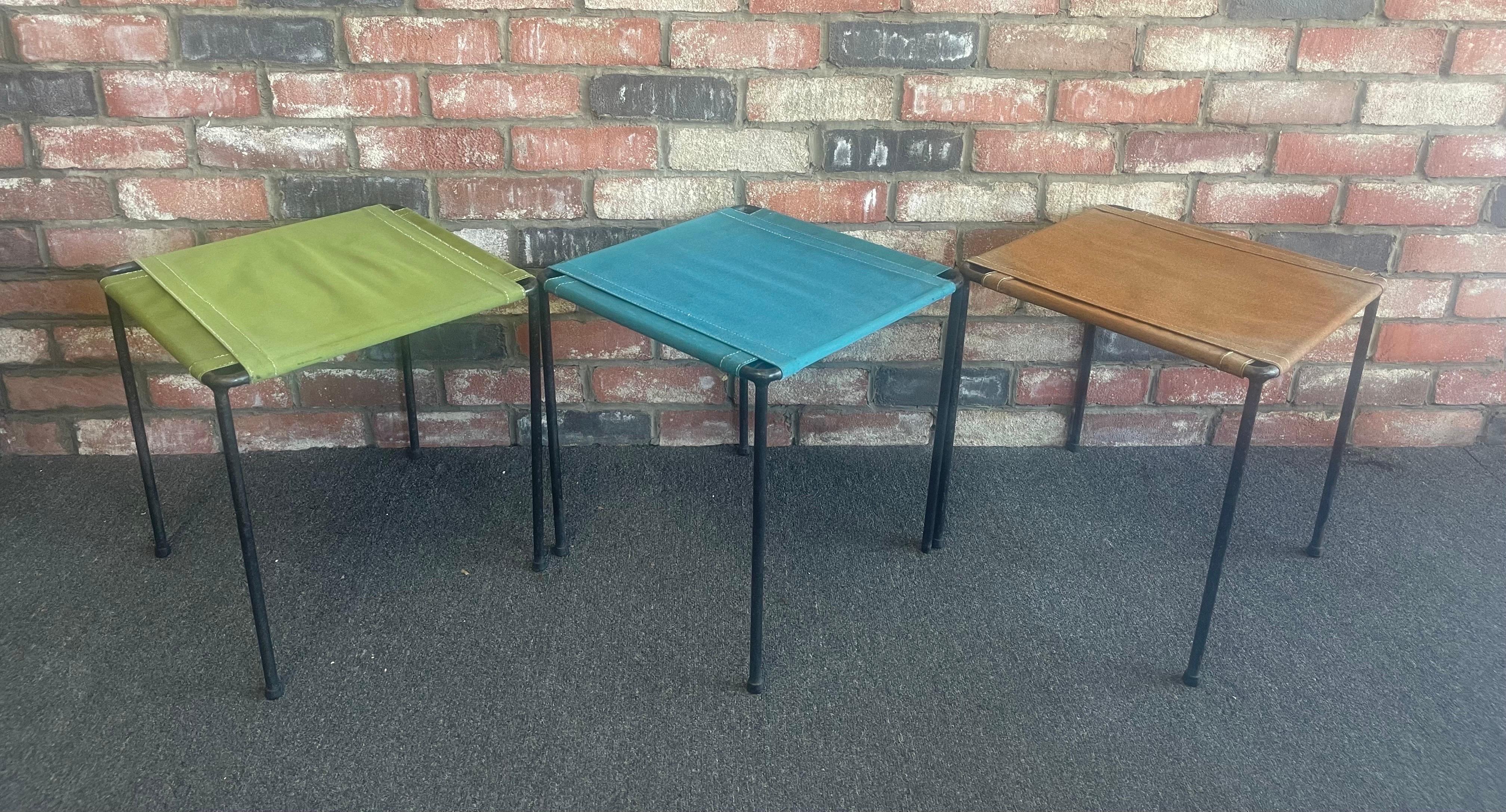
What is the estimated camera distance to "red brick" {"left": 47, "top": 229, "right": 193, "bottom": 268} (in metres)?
1.88

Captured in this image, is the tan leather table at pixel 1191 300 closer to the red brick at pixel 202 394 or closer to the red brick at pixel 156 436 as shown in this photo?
the red brick at pixel 202 394

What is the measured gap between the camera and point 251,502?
194 centimetres

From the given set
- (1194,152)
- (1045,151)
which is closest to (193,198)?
(1045,151)

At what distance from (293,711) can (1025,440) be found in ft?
4.38

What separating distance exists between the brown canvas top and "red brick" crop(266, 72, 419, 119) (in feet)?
3.05

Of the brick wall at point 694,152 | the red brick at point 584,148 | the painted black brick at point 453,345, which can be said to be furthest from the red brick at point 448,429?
the red brick at point 584,148

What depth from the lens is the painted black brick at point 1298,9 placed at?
1809 millimetres

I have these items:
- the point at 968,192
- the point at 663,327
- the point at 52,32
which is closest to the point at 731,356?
the point at 663,327

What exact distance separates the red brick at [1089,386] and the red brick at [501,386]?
81 centimetres

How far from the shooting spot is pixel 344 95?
5.93 ft

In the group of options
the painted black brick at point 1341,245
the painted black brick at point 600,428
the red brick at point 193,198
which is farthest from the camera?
the painted black brick at point 600,428

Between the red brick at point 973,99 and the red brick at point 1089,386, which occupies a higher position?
the red brick at point 973,99

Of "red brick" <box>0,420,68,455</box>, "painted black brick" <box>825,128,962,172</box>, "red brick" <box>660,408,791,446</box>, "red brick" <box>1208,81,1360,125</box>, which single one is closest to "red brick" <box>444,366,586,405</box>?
"red brick" <box>660,408,791,446</box>

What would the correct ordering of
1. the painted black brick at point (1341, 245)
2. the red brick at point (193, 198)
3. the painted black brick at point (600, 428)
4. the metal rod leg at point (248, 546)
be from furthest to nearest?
1. the painted black brick at point (600, 428)
2. the painted black brick at point (1341, 245)
3. the red brick at point (193, 198)
4. the metal rod leg at point (248, 546)
